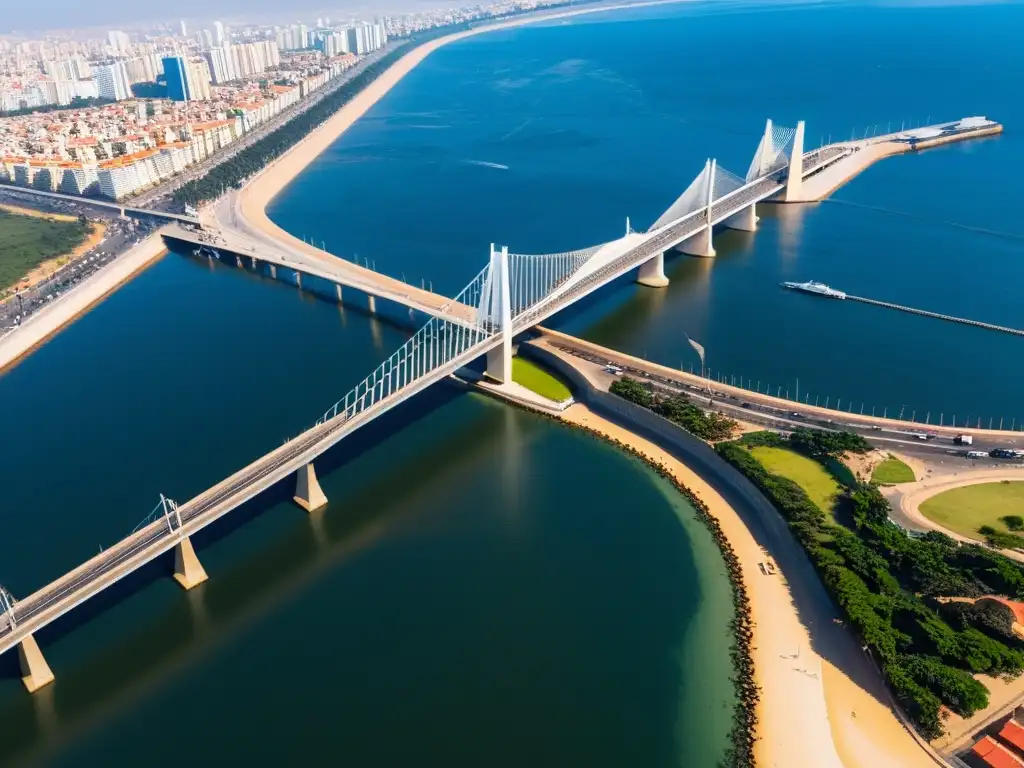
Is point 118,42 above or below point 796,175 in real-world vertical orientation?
below

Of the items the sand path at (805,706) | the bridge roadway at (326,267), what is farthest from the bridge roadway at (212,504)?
the sand path at (805,706)

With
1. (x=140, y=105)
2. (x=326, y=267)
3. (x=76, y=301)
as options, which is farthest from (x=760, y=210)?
(x=140, y=105)

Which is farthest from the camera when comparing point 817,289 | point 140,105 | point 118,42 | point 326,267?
point 118,42

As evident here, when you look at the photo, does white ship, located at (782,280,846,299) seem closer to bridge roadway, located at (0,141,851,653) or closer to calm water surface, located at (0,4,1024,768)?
calm water surface, located at (0,4,1024,768)

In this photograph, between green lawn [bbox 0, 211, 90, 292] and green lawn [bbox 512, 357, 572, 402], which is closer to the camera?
green lawn [bbox 512, 357, 572, 402]

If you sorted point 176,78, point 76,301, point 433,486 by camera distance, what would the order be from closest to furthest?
point 433,486
point 76,301
point 176,78

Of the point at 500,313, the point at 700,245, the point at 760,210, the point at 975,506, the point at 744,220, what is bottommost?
the point at 760,210

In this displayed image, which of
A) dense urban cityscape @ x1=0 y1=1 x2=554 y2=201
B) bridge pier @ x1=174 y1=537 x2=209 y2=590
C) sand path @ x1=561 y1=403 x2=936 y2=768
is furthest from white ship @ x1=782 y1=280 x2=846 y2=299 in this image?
dense urban cityscape @ x1=0 y1=1 x2=554 y2=201

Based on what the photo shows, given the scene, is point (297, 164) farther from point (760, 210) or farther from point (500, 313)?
point (500, 313)
